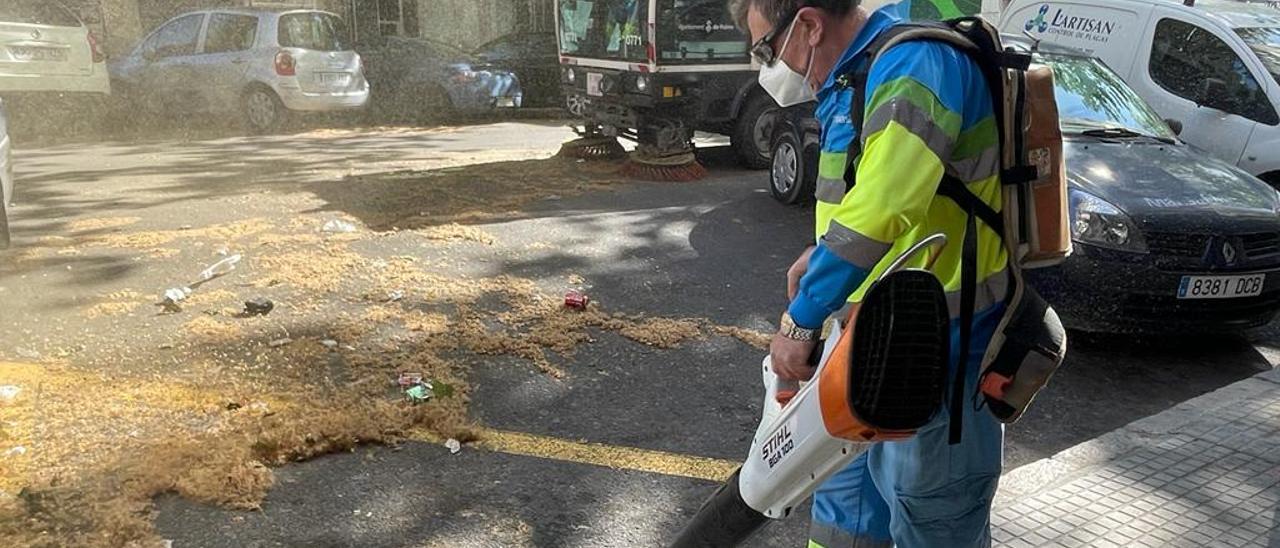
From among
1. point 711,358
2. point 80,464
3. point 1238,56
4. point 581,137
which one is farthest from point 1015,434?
point 581,137

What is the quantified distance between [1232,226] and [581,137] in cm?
722

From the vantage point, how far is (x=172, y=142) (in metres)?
12.0

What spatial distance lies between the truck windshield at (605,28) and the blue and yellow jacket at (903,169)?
26.4 feet

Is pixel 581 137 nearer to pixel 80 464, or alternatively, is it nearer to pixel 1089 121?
pixel 1089 121

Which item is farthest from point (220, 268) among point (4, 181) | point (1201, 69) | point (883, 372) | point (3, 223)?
point (1201, 69)

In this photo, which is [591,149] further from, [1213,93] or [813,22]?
[813,22]

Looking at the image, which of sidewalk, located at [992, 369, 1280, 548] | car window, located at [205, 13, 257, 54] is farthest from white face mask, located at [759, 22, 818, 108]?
car window, located at [205, 13, 257, 54]

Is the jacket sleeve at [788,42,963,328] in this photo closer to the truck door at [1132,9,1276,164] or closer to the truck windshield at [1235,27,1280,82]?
the truck door at [1132,9,1276,164]

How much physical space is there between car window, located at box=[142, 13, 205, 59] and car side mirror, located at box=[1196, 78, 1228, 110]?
1252cm

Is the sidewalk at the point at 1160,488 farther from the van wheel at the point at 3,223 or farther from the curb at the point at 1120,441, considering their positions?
the van wheel at the point at 3,223

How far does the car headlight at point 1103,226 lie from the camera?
4.86 metres

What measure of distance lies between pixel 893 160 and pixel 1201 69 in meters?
7.07

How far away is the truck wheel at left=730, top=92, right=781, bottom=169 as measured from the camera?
1023 cm

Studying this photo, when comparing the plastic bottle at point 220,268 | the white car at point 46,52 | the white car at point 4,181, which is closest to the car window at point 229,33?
the white car at point 46,52
